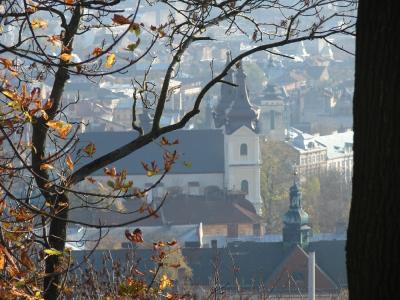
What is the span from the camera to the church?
49562 millimetres

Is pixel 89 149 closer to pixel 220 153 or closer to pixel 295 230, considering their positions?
pixel 295 230

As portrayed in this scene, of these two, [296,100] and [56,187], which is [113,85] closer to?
[296,100]

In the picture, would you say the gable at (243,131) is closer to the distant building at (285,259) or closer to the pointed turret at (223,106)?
the pointed turret at (223,106)

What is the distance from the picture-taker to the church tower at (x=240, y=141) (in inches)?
1949

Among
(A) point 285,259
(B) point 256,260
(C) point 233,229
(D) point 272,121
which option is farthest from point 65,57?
(D) point 272,121

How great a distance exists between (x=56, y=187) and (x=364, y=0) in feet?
5.63

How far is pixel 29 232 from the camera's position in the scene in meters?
4.54

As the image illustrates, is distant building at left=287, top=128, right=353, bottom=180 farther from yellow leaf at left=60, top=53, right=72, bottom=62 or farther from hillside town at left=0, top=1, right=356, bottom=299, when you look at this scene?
yellow leaf at left=60, top=53, right=72, bottom=62

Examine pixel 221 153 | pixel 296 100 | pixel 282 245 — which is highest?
pixel 296 100

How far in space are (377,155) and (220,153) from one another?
165 ft

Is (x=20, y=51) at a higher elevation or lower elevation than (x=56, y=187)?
higher

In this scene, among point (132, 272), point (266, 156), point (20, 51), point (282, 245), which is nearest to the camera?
point (20, 51)

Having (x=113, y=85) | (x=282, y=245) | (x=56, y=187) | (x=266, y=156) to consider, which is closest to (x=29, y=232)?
(x=56, y=187)

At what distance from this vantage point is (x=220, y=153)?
53344 millimetres
